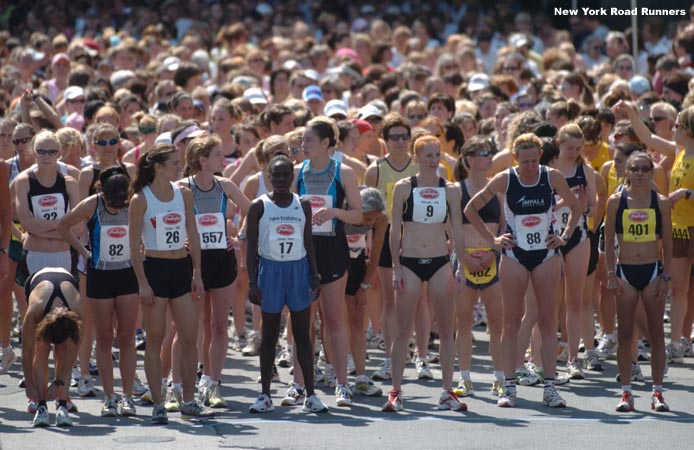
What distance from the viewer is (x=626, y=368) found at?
407 inches

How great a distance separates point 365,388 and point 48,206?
2.82m

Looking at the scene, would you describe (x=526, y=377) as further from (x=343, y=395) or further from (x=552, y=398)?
(x=343, y=395)

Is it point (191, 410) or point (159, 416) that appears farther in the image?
point (191, 410)

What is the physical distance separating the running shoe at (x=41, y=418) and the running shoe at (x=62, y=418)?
7 cm

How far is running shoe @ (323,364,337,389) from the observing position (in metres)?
11.3

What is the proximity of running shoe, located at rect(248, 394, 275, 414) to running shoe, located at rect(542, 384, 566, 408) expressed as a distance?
2.03m

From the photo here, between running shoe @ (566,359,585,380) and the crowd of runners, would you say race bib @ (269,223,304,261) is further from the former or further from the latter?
running shoe @ (566,359,585,380)

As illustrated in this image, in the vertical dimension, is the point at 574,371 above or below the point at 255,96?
below

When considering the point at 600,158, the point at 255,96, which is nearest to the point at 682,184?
the point at 600,158

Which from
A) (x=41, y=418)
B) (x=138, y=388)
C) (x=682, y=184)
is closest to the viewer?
(x=41, y=418)

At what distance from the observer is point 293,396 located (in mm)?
10555

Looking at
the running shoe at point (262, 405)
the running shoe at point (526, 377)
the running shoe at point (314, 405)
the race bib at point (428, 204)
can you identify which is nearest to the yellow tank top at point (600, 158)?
the running shoe at point (526, 377)

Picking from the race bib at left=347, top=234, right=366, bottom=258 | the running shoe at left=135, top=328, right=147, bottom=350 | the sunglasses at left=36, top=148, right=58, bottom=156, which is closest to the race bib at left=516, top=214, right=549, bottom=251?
the race bib at left=347, top=234, right=366, bottom=258

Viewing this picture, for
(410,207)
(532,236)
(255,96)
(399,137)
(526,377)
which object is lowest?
(526,377)
